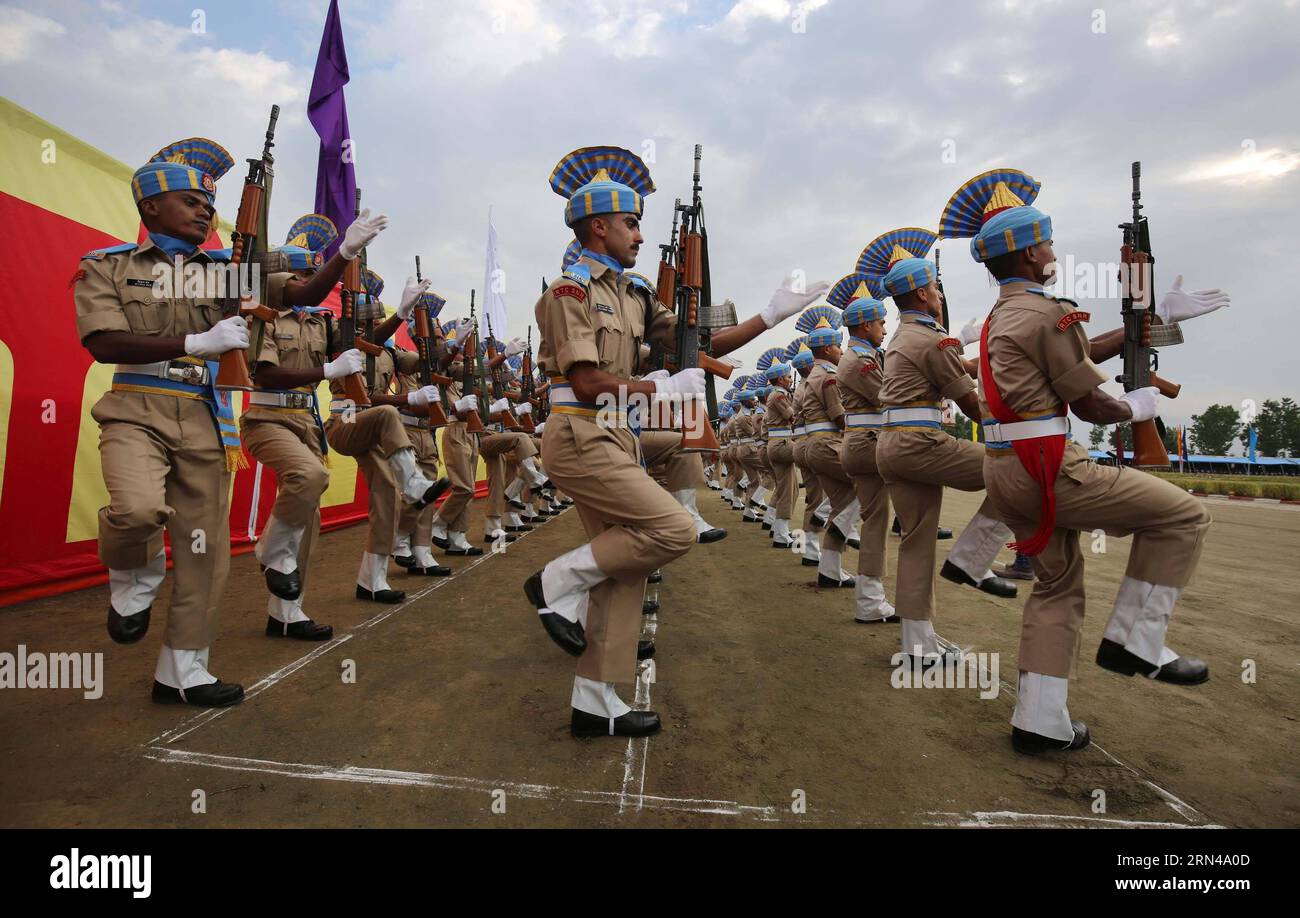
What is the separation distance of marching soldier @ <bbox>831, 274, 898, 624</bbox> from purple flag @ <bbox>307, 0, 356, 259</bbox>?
313 inches

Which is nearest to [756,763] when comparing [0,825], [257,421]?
[0,825]

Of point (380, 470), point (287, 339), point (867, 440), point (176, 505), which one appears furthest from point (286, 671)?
point (867, 440)

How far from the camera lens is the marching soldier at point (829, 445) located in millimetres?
6434

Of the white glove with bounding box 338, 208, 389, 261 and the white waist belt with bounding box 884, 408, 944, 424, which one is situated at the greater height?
the white glove with bounding box 338, 208, 389, 261

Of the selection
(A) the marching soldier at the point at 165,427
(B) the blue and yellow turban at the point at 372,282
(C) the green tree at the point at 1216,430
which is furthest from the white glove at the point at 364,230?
(C) the green tree at the point at 1216,430

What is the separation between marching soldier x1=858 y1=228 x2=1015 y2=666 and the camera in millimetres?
3990

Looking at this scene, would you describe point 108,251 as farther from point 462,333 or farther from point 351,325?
point 462,333

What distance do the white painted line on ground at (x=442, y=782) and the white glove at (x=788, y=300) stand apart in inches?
85.2

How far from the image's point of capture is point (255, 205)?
3965mm

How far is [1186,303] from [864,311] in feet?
7.91

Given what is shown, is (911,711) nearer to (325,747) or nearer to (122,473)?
(325,747)

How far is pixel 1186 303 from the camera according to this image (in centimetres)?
354

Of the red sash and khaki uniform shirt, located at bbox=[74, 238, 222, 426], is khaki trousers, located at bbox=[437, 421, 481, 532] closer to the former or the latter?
khaki uniform shirt, located at bbox=[74, 238, 222, 426]

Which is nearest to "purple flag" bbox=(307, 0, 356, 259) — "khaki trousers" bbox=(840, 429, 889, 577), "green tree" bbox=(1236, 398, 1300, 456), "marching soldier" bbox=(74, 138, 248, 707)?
"marching soldier" bbox=(74, 138, 248, 707)
